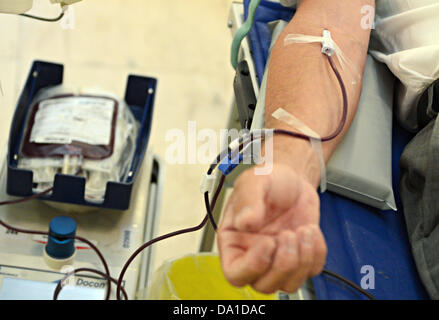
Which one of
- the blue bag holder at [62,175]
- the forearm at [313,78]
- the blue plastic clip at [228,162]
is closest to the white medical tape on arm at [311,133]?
the forearm at [313,78]

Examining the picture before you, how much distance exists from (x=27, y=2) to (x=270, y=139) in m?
0.46

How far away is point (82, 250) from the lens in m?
1.16

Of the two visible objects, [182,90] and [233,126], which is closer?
[233,126]

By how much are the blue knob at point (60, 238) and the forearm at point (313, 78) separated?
46 cm

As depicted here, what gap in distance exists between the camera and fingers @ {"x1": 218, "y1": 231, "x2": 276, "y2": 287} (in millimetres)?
615

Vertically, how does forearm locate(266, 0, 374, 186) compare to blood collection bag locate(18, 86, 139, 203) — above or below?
above

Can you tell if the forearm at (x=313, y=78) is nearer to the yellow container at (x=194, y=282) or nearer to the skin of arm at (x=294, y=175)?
the skin of arm at (x=294, y=175)

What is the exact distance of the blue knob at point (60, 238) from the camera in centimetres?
108

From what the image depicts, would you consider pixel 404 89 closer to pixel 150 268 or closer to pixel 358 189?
pixel 358 189

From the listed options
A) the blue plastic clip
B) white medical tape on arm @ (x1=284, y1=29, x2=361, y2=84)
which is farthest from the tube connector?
the blue plastic clip

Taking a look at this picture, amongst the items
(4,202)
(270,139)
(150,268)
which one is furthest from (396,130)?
(4,202)

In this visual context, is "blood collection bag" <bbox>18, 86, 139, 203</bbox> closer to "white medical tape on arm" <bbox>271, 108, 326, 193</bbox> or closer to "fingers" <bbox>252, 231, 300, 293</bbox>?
"white medical tape on arm" <bbox>271, 108, 326, 193</bbox>

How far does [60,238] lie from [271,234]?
578mm

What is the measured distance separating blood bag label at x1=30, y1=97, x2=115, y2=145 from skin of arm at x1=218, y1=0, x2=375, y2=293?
0.46 m
